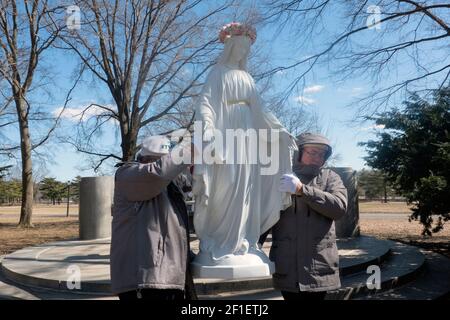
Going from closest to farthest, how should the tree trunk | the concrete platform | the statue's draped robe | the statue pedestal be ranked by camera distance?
the statue pedestal
the statue's draped robe
the concrete platform
the tree trunk

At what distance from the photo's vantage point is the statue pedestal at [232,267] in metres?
2.91

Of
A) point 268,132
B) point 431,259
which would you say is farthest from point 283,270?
point 431,259

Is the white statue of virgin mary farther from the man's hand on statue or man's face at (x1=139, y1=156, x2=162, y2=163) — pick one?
man's face at (x1=139, y1=156, x2=162, y2=163)

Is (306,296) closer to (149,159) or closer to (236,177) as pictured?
(236,177)

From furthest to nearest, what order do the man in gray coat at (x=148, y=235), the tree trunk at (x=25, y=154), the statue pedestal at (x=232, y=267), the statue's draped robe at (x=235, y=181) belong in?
the tree trunk at (x=25, y=154) < the statue's draped robe at (x=235, y=181) < the statue pedestal at (x=232, y=267) < the man in gray coat at (x=148, y=235)

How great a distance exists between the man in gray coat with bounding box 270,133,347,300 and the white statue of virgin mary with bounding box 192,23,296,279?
0.45ft

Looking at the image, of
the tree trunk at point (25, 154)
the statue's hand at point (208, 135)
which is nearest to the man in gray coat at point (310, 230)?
the statue's hand at point (208, 135)

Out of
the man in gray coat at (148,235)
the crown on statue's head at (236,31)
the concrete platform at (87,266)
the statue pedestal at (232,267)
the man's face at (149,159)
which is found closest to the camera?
the man in gray coat at (148,235)

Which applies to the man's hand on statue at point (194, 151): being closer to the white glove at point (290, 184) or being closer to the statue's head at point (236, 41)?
the white glove at point (290, 184)

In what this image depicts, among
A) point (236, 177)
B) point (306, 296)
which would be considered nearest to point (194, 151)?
point (236, 177)

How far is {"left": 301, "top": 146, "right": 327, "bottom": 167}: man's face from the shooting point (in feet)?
9.66

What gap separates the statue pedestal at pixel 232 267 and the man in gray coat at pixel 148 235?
1.08ft

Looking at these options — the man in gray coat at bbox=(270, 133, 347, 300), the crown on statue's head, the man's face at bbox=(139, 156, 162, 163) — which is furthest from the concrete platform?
the crown on statue's head
